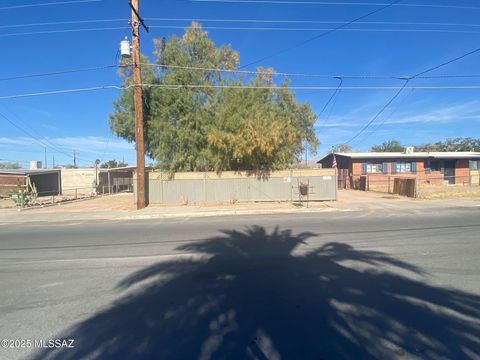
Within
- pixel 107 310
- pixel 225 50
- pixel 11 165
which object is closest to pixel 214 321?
pixel 107 310

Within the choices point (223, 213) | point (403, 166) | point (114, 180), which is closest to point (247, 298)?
point (223, 213)

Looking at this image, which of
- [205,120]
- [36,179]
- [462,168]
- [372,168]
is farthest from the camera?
[462,168]

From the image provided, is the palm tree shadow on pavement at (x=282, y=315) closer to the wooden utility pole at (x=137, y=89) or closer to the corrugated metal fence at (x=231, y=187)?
the wooden utility pole at (x=137, y=89)

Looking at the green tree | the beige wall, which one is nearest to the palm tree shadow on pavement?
the beige wall

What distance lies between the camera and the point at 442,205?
18781mm

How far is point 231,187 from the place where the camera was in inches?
929

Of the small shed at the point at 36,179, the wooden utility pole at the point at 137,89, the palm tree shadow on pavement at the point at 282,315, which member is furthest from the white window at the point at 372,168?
the palm tree shadow on pavement at the point at 282,315

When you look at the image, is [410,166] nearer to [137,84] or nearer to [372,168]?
[372,168]

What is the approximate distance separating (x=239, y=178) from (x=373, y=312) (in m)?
19.1

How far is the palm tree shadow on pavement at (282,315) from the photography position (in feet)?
12.3

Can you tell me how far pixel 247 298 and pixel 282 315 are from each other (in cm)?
79

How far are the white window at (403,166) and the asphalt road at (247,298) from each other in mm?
32435

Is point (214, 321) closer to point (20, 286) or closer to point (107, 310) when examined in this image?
point (107, 310)

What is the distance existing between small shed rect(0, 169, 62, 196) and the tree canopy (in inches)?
783
